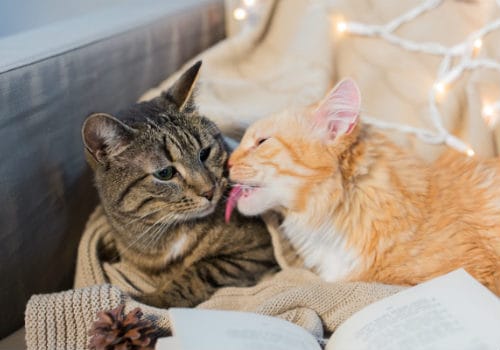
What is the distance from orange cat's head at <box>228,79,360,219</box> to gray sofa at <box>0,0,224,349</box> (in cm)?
51

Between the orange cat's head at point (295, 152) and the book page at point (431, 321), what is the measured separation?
1.04 feet

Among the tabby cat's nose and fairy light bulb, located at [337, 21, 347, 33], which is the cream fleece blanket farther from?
the tabby cat's nose

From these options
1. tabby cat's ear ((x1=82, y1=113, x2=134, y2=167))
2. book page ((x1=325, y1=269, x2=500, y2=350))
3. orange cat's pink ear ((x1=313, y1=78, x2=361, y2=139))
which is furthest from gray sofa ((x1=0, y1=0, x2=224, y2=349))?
book page ((x1=325, y1=269, x2=500, y2=350))

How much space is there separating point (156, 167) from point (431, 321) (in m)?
0.70

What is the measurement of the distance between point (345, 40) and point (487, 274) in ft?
3.10

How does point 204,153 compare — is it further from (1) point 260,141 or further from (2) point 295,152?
(2) point 295,152

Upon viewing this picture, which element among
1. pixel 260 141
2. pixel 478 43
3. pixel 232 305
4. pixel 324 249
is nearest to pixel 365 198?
pixel 324 249

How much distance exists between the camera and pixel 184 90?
141cm

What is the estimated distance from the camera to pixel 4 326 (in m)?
Answer: 1.38

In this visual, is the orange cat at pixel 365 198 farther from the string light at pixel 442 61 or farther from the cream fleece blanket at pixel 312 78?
the string light at pixel 442 61

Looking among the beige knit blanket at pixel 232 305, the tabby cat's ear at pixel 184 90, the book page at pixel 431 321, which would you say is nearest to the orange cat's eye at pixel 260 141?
the tabby cat's ear at pixel 184 90

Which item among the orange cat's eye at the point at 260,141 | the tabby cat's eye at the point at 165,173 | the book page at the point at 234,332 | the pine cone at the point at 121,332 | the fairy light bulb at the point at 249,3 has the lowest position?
the pine cone at the point at 121,332

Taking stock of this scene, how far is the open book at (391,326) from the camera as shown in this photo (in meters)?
0.92

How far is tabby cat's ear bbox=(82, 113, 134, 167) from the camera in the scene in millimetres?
1196
